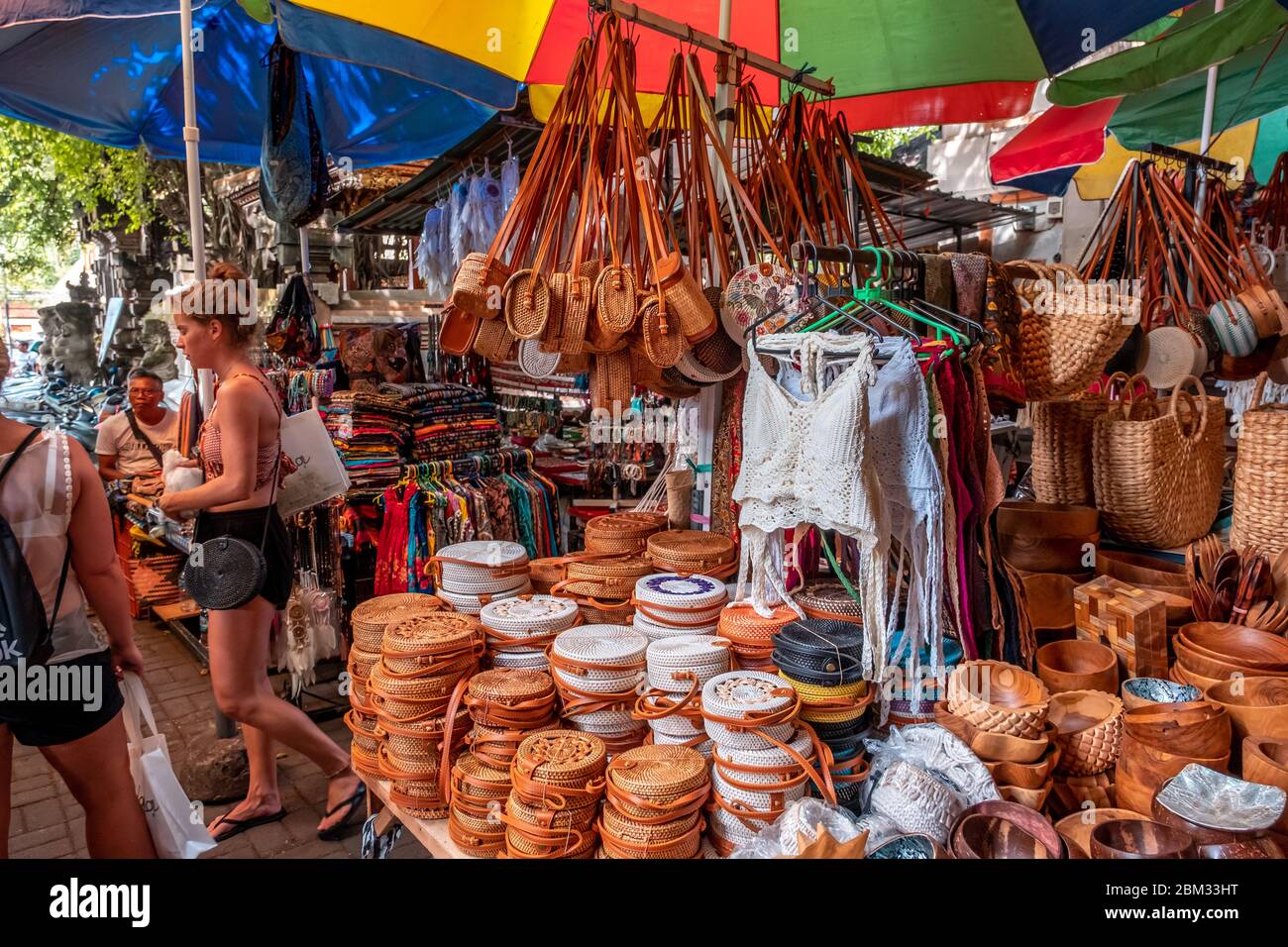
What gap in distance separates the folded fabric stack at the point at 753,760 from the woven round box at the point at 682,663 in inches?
5.6

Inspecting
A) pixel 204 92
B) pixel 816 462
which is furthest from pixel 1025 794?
pixel 204 92

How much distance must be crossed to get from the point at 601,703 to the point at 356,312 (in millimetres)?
6299

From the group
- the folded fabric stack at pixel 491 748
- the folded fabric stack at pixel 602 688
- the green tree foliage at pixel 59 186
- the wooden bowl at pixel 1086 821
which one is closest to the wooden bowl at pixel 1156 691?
the wooden bowl at pixel 1086 821

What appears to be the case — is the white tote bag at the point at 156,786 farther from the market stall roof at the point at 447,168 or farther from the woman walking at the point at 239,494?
the market stall roof at the point at 447,168

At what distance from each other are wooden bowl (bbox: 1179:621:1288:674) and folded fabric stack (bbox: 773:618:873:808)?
0.96 m

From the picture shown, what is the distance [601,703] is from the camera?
1.86 metres

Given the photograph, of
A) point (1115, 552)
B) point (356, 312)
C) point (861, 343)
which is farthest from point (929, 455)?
point (356, 312)

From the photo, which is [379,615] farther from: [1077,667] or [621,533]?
[1077,667]

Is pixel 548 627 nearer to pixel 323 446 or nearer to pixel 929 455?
pixel 929 455

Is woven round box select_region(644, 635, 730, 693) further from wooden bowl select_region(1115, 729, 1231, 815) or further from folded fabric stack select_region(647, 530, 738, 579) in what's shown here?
wooden bowl select_region(1115, 729, 1231, 815)

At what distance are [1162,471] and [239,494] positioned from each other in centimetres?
317

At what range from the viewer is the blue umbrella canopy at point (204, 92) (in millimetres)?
4211

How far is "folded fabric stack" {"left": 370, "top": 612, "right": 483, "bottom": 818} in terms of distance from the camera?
76.1 inches

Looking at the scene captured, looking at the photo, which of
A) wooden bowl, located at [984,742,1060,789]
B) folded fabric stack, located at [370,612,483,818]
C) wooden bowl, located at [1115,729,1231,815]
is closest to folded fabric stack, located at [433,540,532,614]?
folded fabric stack, located at [370,612,483,818]
